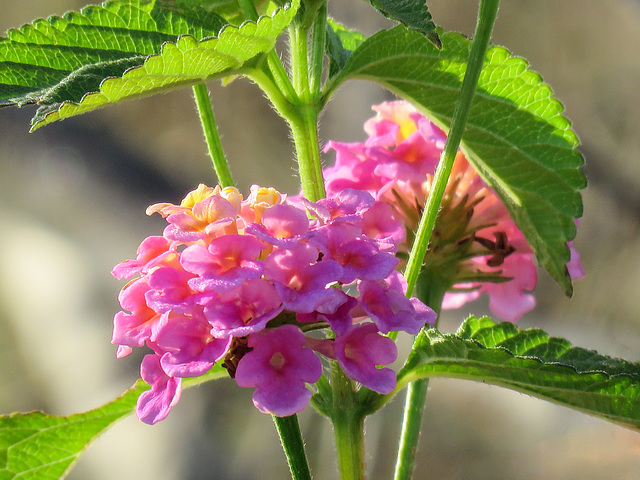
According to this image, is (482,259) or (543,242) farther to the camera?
(482,259)

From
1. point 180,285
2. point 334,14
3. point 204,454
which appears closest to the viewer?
point 180,285

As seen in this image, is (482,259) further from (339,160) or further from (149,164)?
(149,164)

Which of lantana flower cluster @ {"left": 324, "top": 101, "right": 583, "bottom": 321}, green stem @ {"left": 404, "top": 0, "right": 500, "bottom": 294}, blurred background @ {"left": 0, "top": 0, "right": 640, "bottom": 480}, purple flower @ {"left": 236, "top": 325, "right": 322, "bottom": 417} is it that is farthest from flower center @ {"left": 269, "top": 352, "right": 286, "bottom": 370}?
blurred background @ {"left": 0, "top": 0, "right": 640, "bottom": 480}

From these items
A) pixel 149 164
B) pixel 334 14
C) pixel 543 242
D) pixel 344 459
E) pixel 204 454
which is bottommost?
pixel 344 459

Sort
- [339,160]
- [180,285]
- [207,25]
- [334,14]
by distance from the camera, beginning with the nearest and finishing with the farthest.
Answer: [180,285] → [207,25] → [339,160] → [334,14]

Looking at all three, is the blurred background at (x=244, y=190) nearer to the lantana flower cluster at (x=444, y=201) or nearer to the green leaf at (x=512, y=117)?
the lantana flower cluster at (x=444, y=201)

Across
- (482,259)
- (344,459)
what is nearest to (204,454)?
(482,259)

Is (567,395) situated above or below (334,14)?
below
